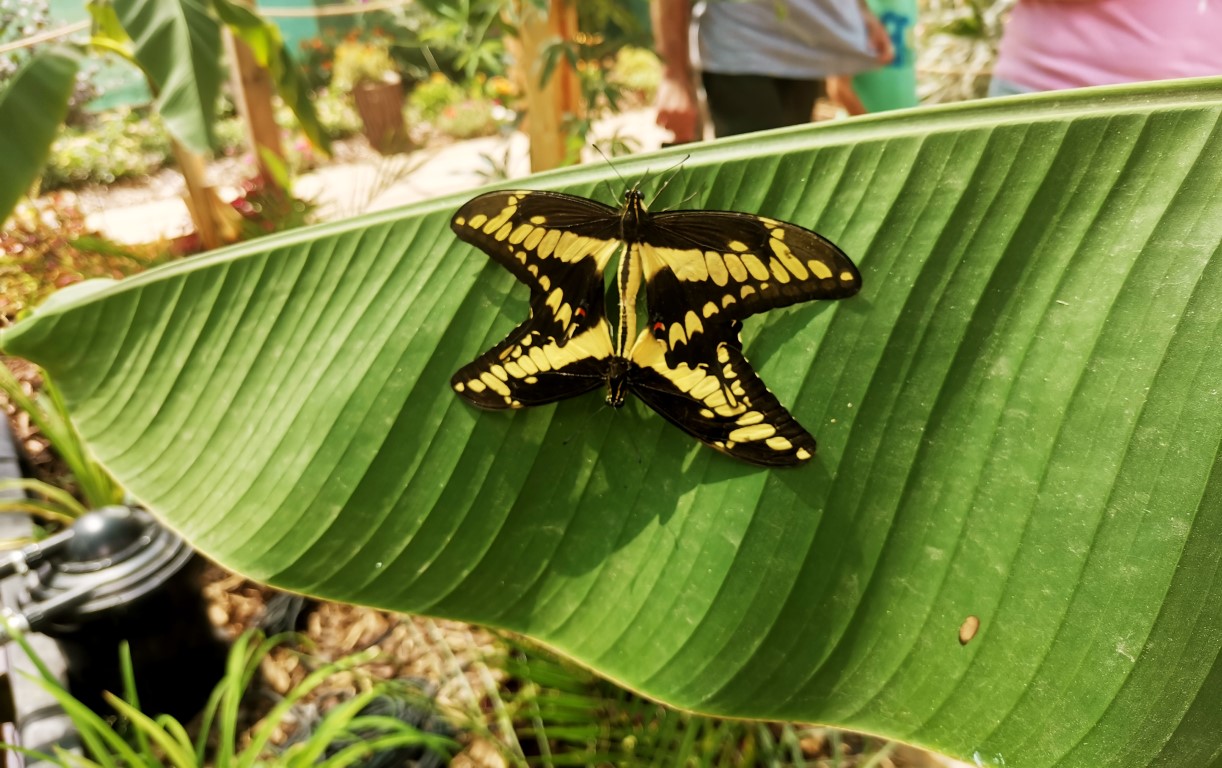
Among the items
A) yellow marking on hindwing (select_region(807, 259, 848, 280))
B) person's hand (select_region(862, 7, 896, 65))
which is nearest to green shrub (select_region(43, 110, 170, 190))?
person's hand (select_region(862, 7, 896, 65))

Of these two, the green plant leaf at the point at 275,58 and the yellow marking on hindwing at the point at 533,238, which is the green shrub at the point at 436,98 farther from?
the yellow marking on hindwing at the point at 533,238

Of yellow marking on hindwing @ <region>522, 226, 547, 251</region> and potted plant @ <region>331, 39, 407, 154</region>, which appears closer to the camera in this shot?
yellow marking on hindwing @ <region>522, 226, 547, 251</region>

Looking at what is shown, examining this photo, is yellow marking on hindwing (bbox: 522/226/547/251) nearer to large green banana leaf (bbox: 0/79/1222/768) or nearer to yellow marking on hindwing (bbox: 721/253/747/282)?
large green banana leaf (bbox: 0/79/1222/768)

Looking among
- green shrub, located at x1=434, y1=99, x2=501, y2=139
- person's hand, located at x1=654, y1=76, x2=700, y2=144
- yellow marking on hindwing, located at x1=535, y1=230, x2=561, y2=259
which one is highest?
person's hand, located at x1=654, y1=76, x2=700, y2=144

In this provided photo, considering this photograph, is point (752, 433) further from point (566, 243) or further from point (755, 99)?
point (755, 99)

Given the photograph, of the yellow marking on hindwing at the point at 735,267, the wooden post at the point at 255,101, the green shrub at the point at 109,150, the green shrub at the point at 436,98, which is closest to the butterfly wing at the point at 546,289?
the yellow marking on hindwing at the point at 735,267

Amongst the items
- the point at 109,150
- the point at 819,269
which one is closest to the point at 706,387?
the point at 819,269
